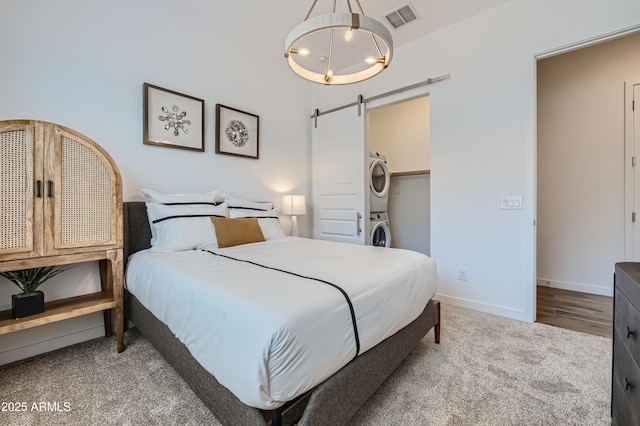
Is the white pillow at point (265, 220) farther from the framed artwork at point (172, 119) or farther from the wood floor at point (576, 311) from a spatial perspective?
the wood floor at point (576, 311)

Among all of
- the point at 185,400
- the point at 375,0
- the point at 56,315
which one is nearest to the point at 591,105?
the point at 375,0

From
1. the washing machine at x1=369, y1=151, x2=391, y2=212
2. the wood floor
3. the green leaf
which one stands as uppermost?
the washing machine at x1=369, y1=151, x2=391, y2=212

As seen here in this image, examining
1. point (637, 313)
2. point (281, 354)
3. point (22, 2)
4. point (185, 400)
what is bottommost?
point (185, 400)

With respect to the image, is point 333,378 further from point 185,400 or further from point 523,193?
point 523,193

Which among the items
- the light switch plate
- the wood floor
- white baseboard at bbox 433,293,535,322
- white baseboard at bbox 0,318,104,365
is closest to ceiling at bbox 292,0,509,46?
the light switch plate

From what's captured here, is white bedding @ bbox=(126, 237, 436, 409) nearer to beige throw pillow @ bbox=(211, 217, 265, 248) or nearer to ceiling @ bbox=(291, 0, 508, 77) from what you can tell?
beige throw pillow @ bbox=(211, 217, 265, 248)

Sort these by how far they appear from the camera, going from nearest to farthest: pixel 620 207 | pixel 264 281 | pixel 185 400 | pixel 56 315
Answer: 1. pixel 264 281
2. pixel 185 400
3. pixel 56 315
4. pixel 620 207

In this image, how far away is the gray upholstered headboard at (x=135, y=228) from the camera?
2191mm

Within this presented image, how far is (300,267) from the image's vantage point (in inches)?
60.2

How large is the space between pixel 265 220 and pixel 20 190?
68.7 inches

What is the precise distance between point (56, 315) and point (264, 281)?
1463mm

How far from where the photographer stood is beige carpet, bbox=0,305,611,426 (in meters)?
1.30

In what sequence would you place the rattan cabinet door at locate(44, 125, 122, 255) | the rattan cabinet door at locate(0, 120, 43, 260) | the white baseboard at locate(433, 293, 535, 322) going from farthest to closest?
the white baseboard at locate(433, 293, 535, 322) < the rattan cabinet door at locate(44, 125, 122, 255) < the rattan cabinet door at locate(0, 120, 43, 260)

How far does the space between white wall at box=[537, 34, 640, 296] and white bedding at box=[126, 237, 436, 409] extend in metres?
2.62
